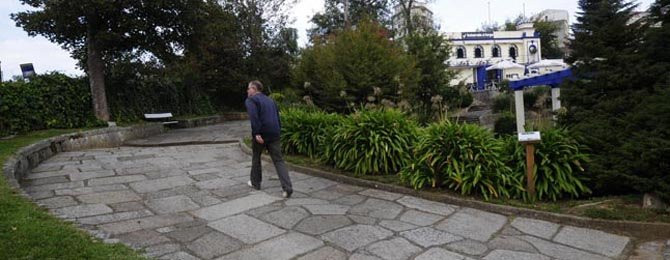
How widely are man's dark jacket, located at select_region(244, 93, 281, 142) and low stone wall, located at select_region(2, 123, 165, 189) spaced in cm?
274

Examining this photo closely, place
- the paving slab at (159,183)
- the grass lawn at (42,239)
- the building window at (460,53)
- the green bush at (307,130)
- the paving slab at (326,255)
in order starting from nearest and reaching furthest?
the grass lawn at (42,239)
the paving slab at (326,255)
the paving slab at (159,183)
the green bush at (307,130)
the building window at (460,53)

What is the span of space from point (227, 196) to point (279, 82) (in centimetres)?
1572

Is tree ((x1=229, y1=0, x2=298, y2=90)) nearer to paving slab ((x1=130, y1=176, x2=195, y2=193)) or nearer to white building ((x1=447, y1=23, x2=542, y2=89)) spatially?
paving slab ((x1=130, y1=176, x2=195, y2=193))

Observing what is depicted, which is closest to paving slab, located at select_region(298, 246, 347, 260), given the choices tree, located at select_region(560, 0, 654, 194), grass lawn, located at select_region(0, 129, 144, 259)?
grass lawn, located at select_region(0, 129, 144, 259)

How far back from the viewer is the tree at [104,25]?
10.4 meters

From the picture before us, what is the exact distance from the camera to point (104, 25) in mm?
11250

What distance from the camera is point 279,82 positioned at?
66.5ft

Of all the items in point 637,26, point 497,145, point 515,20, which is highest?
point 515,20

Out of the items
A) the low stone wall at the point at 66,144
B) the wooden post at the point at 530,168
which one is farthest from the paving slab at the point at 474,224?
the low stone wall at the point at 66,144

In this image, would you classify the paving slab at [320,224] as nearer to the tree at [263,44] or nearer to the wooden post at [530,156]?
the wooden post at [530,156]

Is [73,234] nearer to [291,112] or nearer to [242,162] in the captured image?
[242,162]

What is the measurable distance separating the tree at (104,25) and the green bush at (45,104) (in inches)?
13.7

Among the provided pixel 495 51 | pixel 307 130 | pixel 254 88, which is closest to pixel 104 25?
pixel 307 130

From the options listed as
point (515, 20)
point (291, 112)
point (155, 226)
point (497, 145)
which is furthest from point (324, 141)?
point (515, 20)
